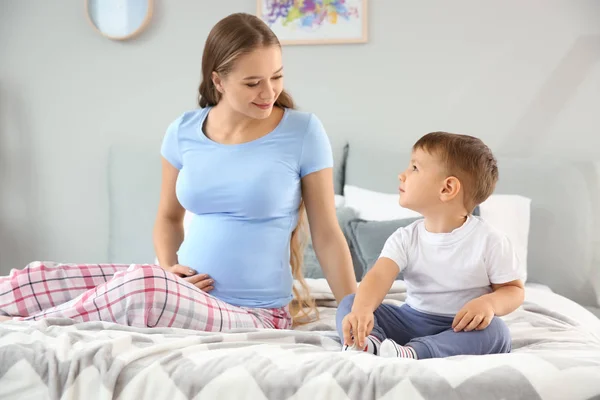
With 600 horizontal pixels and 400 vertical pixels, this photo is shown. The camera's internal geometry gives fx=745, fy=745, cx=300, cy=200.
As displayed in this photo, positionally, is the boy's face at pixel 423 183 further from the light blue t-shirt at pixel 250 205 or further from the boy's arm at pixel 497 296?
the light blue t-shirt at pixel 250 205

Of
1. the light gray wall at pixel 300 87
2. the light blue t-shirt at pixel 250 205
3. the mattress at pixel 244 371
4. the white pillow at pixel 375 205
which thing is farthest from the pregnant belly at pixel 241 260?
the light gray wall at pixel 300 87

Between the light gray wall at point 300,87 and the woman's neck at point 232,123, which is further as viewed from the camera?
the light gray wall at point 300,87

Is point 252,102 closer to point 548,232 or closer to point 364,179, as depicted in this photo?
point 364,179

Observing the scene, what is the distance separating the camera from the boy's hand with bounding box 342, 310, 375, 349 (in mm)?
1510

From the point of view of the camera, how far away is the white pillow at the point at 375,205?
8.84 feet

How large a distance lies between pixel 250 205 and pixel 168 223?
1.34 ft

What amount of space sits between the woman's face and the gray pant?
56 cm

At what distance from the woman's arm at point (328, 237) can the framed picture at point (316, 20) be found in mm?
1357

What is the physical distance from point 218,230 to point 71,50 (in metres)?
1.91

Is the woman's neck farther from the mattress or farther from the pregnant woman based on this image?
the mattress

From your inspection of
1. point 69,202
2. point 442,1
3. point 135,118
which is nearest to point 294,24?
point 442,1

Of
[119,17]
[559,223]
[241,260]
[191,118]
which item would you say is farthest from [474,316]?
[119,17]

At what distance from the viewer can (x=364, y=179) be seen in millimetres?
2955

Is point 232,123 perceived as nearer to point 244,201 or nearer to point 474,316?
point 244,201
